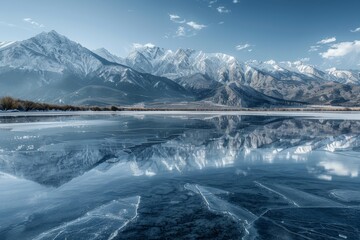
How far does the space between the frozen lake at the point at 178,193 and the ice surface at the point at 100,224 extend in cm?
3

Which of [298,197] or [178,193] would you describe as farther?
[178,193]

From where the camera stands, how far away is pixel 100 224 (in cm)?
814

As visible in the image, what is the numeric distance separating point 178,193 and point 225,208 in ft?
7.05

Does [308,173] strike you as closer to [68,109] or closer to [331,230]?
[331,230]

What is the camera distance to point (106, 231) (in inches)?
305

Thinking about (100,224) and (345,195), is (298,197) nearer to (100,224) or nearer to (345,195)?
(345,195)

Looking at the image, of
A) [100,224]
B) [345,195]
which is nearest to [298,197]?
[345,195]

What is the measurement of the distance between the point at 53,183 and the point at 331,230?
33.9ft

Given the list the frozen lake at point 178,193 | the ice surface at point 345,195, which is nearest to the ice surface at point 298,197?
the frozen lake at point 178,193

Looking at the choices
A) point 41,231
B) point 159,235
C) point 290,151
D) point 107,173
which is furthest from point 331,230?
point 290,151

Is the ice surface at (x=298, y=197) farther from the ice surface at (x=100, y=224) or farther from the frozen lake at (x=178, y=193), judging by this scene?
the ice surface at (x=100, y=224)

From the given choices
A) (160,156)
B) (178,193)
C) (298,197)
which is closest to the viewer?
(298,197)

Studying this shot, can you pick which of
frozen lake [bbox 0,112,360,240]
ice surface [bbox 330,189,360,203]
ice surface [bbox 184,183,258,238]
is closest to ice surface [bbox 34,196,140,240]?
frozen lake [bbox 0,112,360,240]

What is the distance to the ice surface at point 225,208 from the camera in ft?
27.0
